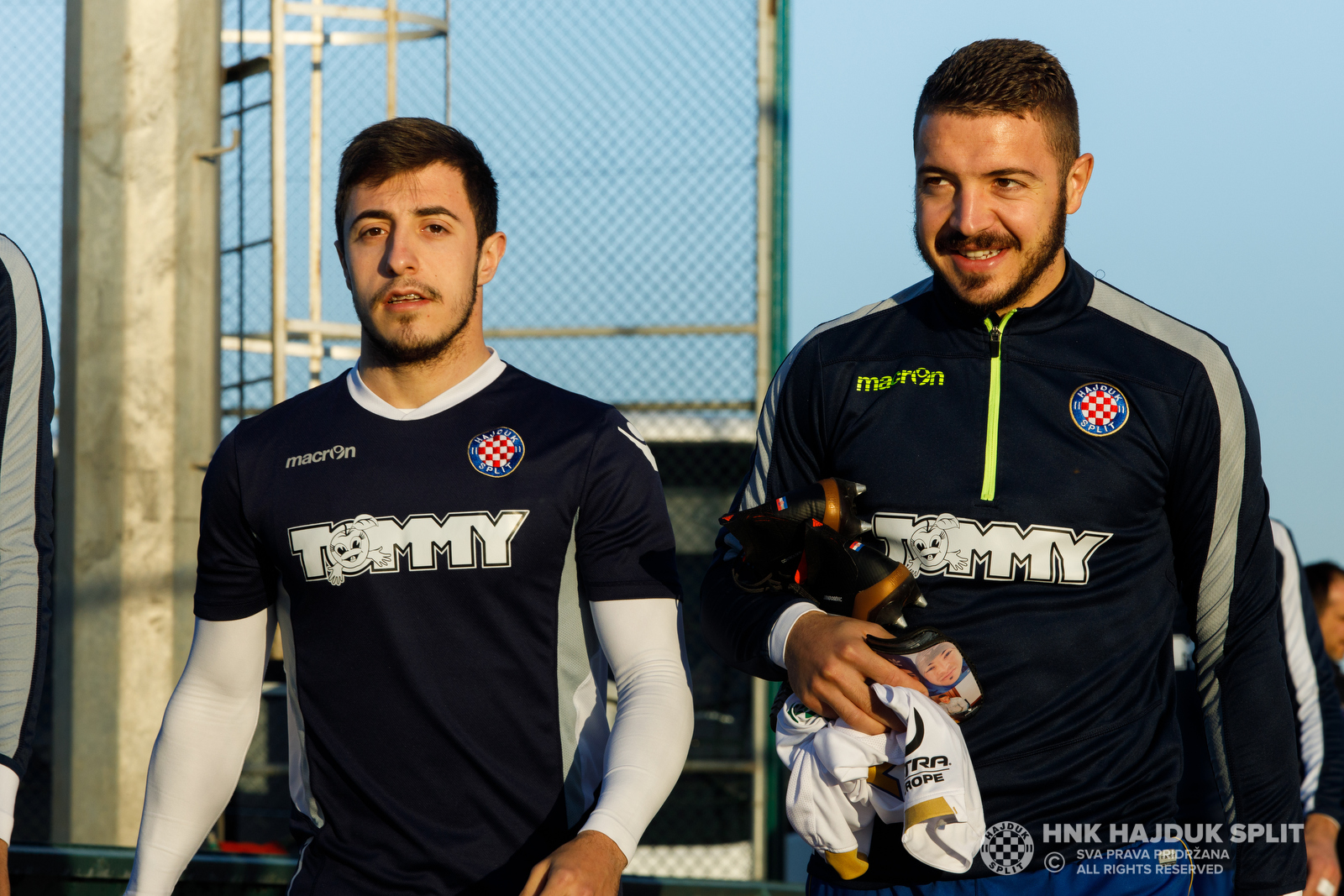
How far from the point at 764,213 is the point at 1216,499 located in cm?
275

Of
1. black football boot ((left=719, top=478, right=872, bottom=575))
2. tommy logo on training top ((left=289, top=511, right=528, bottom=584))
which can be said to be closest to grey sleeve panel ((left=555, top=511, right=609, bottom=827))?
tommy logo on training top ((left=289, top=511, right=528, bottom=584))

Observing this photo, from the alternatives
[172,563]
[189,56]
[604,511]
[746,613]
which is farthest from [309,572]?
[189,56]

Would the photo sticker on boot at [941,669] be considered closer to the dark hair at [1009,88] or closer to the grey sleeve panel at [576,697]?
the grey sleeve panel at [576,697]

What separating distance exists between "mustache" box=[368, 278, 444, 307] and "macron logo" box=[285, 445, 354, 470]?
0.91 ft

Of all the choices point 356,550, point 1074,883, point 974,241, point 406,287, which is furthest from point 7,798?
point 974,241

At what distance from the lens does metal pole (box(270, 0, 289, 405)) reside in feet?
16.0

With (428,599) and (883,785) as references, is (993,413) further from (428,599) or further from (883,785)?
(428,599)

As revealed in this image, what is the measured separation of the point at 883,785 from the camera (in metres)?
1.92

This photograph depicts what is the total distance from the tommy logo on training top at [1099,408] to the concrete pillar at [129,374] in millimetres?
3418

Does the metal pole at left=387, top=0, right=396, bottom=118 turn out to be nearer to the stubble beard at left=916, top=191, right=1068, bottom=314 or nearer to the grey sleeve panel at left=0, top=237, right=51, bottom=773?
the grey sleeve panel at left=0, top=237, right=51, bottom=773

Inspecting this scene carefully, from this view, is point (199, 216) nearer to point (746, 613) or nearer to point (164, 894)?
point (164, 894)

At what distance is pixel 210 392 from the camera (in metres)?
4.64

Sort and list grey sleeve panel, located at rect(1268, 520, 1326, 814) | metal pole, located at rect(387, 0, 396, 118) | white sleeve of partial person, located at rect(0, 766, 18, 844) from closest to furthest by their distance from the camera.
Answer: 1. white sleeve of partial person, located at rect(0, 766, 18, 844)
2. grey sleeve panel, located at rect(1268, 520, 1326, 814)
3. metal pole, located at rect(387, 0, 396, 118)

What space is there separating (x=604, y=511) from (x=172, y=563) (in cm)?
280
